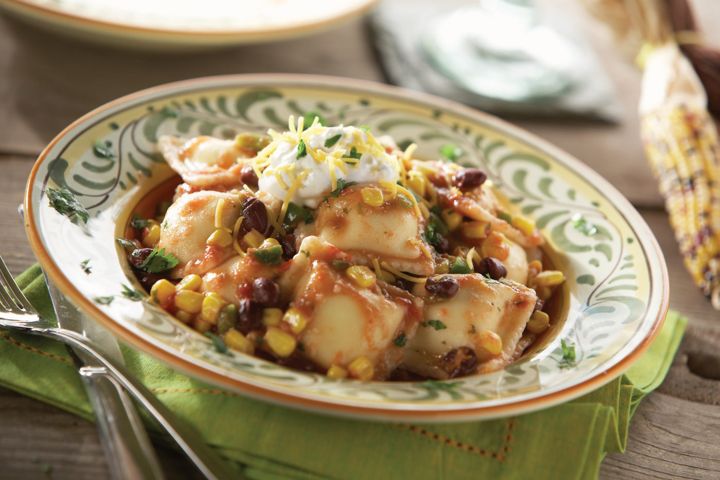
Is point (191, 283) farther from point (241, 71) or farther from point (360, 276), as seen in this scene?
point (241, 71)

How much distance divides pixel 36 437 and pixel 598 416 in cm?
225

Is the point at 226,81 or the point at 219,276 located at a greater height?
the point at 226,81

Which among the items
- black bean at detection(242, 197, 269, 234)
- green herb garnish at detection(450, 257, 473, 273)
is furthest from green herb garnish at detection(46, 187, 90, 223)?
green herb garnish at detection(450, 257, 473, 273)

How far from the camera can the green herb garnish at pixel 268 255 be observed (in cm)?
335

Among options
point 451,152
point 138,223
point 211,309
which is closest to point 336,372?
point 211,309

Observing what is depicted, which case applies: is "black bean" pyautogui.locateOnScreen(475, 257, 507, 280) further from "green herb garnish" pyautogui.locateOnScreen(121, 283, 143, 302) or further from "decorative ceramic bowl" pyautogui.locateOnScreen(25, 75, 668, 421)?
"green herb garnish" pyautogui.locateOnScreen(121, 283, 143, 302)

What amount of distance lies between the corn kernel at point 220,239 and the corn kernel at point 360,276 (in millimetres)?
623

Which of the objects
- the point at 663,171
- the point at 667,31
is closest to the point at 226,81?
the point at 663,171

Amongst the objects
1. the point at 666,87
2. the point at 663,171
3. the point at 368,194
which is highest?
the point at 368,194

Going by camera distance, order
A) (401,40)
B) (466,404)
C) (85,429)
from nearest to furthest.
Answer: (466,404) < (85,429) < (401,40)

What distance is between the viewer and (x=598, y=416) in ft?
10.1

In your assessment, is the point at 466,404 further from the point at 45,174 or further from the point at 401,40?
the point at 401,40

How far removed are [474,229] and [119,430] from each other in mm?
2026

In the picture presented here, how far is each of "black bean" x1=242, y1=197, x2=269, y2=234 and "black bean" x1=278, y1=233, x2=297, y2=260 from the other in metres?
0.10
